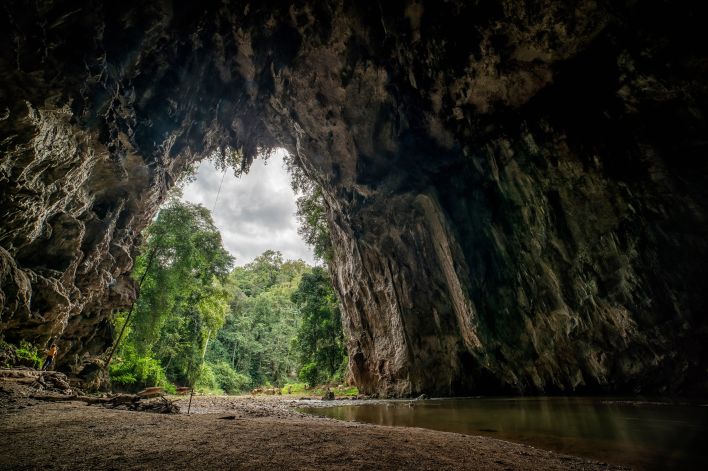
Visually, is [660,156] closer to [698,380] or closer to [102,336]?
[698,380]

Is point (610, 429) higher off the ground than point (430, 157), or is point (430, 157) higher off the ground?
point (430, 157)

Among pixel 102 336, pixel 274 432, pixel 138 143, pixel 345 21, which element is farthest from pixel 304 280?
pixel 274 432

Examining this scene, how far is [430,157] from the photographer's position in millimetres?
12125

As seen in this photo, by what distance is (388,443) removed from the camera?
3.84m

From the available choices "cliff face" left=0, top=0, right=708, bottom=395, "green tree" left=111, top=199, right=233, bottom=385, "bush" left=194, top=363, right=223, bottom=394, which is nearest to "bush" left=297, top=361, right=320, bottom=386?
"green tree" left=111, top=199, right=233, bottom=385

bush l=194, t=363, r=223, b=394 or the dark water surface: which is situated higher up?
the dark water surface

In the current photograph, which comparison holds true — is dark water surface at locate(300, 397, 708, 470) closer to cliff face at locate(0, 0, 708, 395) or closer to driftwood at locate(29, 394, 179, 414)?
cliff face at locate(0, 0, 708, 395)

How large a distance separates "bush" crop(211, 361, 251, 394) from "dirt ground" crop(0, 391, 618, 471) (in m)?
30.9

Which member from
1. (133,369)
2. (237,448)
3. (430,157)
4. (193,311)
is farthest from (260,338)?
(237,448)

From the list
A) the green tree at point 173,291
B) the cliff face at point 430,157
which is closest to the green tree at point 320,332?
the green tree at point 173,291

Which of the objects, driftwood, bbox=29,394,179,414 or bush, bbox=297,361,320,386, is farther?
bush, bbox=297,361,320,386

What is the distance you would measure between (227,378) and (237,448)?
111 ft

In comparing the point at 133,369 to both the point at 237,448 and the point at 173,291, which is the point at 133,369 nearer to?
the point at 173,291

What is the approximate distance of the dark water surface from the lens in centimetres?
330
